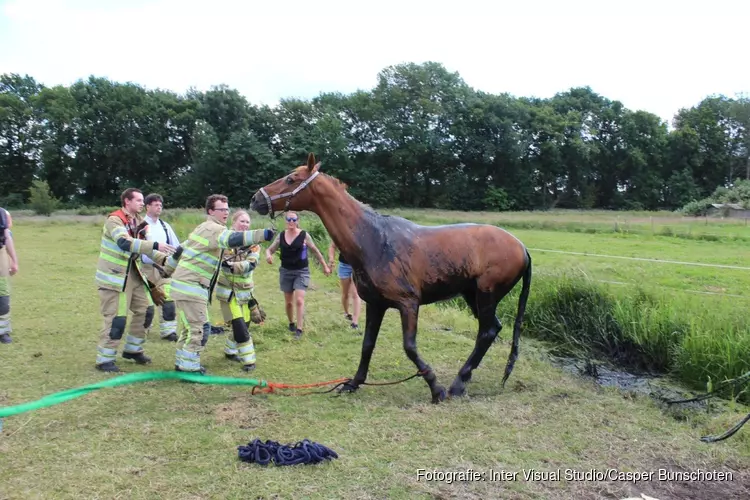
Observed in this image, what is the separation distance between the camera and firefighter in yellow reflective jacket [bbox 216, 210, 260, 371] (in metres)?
6.05

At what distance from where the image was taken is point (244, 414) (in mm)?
4660

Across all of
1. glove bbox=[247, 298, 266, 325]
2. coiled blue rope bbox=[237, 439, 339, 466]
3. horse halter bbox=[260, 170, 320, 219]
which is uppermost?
horse halter bbox=[260, 170, 320, 219]

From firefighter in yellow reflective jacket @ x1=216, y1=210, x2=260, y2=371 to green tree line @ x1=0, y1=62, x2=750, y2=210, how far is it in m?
39.3

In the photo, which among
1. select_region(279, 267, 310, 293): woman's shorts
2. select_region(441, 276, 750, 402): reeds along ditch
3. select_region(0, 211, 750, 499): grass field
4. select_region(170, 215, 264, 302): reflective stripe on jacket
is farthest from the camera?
select_region(279, 267, 310, 293): woman's shorts

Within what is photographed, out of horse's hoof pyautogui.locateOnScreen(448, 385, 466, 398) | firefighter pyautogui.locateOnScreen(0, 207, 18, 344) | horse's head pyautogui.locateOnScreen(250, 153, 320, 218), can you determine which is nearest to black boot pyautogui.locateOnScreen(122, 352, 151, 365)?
firefighter pyautogui.locateOnScreen(0, 207, 18, 344)

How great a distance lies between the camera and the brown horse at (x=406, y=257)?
505 centimetres

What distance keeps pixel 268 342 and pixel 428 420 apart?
131 inches

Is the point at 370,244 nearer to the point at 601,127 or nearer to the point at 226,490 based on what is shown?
the point at 226,490

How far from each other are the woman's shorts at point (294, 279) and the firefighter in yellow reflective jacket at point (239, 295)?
3.15ft

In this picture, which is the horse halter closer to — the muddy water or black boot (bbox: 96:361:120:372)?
black boot (bbox: 96:361:120:372)

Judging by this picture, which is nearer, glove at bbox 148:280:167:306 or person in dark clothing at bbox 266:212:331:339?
glove at bbox 148:280:167:306

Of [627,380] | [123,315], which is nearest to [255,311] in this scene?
[123,315]

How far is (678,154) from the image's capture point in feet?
184

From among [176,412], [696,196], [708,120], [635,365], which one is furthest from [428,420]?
[708,120]
